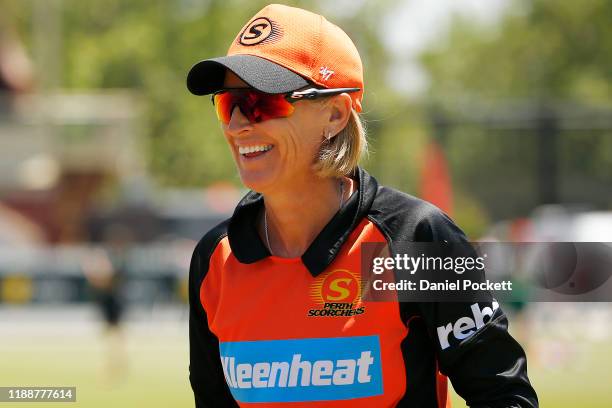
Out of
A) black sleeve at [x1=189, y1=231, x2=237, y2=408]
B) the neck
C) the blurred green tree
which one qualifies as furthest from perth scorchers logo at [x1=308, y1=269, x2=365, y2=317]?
the blurred green tree

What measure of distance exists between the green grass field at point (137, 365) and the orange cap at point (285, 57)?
877cm

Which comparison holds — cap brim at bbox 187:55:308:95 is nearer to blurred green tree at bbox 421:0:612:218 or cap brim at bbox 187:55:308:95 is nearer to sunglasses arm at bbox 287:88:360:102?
sunglasses arm at bbox 287:88:360:102

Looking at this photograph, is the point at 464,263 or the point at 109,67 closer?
the point at 464,263

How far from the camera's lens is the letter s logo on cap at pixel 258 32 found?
3.21 metres

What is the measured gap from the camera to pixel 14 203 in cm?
4012

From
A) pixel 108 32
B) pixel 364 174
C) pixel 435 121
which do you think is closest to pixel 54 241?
pixel 435 121

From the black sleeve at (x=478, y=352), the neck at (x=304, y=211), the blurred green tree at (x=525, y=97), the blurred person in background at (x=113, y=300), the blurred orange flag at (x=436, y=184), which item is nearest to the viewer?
the black sleeve at (x=478, y=352)

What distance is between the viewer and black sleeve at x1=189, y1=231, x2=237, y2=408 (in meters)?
3.44

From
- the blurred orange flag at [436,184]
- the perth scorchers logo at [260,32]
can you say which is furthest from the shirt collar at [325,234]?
the blurred orange flag at [436,184]

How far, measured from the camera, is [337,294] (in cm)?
319

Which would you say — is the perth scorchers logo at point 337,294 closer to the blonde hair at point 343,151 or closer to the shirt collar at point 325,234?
the shirt collar at point 325,234

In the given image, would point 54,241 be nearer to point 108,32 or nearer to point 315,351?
point 108,32

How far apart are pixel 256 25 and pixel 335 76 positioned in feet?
0.85

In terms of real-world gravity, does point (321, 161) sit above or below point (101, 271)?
above
